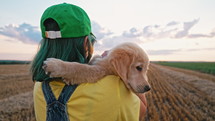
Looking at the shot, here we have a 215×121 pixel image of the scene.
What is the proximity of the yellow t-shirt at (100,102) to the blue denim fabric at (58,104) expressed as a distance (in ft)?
0.11

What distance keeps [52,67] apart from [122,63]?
69cm

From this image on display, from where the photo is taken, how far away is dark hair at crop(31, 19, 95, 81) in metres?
1.68

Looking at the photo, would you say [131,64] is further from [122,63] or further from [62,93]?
[62,93]

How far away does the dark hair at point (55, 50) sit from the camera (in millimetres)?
1684

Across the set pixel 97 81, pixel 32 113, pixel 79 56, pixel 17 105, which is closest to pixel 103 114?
pixel 97 81

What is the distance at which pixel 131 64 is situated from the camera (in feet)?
7.04

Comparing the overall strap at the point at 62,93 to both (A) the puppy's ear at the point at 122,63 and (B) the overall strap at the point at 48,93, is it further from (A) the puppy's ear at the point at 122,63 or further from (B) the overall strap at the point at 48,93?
(A) the puppy's ear at the point at 122,63

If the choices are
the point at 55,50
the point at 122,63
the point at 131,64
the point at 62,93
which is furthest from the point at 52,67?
the point at 131,64

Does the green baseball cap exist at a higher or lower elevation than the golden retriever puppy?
higher

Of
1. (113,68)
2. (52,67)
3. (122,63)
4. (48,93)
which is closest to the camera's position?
(48,93)

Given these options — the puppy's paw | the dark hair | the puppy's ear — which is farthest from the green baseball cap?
the puppy's ear

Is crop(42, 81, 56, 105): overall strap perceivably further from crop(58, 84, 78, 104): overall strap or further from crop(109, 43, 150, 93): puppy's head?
crop(109, 43, 150, 93): puppy's head

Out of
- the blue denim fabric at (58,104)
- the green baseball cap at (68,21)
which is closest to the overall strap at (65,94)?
the blue denim fabric at (58,104)

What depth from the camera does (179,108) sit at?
312 inches
